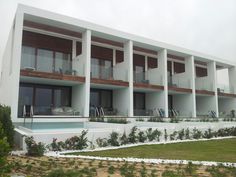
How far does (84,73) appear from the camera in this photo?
18.8 m

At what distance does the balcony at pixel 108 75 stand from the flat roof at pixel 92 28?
2.60 meters

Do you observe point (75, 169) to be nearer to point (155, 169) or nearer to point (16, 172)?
point (16, 172)

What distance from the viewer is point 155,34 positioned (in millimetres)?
35438

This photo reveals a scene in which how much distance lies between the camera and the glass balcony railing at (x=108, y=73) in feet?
66.1

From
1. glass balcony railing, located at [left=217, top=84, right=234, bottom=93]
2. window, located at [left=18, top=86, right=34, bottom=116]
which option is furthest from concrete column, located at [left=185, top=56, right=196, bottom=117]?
window, located at [left=18, top=86, right=34, bottom=116]

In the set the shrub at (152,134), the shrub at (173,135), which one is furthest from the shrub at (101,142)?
the shrub at (173,135)

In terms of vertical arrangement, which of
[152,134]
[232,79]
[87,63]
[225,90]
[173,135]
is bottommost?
[173,135]

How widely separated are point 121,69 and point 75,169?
16277 millimetres

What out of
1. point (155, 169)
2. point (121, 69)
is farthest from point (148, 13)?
point (155, 169)

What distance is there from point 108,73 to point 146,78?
15.2ft

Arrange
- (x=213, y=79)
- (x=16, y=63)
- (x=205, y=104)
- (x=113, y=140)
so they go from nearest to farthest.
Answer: (x=113, y=140) < (x=16, y=63) < (x=213, y=79) < (x=205, y=104)

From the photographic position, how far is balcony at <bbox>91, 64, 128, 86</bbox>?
19.6 m

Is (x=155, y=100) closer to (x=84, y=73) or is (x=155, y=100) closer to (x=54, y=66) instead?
(x=84, y=73)

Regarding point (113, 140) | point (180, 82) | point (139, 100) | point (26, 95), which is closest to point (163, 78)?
point (180, 82)
